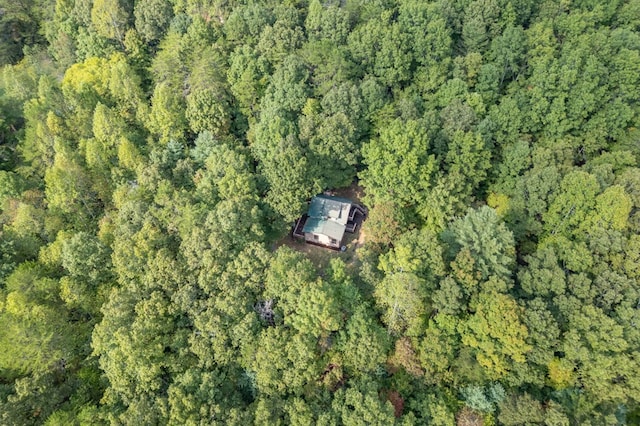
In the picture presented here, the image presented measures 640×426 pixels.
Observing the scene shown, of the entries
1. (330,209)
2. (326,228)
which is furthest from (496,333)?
(330,209)

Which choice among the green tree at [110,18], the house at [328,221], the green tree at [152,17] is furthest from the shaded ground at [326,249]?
the green tree at [110,18]

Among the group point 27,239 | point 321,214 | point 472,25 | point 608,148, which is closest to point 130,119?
point 27,239

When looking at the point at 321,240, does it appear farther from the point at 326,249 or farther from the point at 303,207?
the point at 303,207

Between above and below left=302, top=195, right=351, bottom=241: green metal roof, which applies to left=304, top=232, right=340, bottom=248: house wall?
below

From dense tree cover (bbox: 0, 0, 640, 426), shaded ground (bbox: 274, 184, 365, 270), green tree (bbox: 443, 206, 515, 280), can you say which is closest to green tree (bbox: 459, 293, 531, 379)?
dense tree cover (bbox: 0, 0, 640, 426)

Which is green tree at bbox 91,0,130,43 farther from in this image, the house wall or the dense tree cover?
the house wall

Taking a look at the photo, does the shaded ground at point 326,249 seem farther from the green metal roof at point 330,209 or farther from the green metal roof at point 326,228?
the green metal roof at point 330,209

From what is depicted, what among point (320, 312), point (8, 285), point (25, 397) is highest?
point (320, 312)

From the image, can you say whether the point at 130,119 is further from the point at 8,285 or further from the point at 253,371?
the point at 253,371
